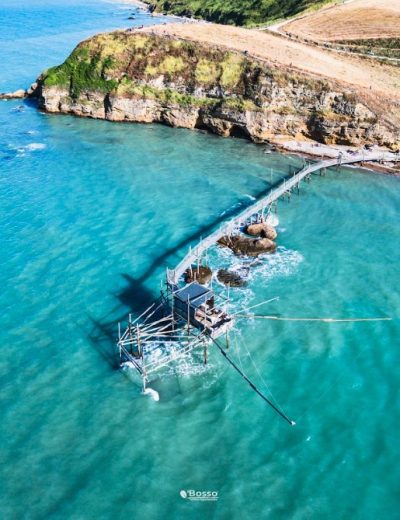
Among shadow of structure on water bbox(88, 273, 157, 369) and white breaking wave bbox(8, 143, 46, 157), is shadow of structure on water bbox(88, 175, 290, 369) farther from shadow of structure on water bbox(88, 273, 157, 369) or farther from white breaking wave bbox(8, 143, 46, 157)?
white breaking wave bbox(8, 143, 46, 157)

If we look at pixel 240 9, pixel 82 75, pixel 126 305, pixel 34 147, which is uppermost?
pixel 240 9

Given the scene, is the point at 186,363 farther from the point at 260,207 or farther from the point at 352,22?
the point at 352,22

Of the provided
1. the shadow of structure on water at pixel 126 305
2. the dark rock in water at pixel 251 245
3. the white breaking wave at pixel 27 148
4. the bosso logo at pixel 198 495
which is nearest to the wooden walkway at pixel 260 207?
the dark rock in water at pixel 251 245

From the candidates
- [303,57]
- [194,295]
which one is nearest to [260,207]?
[194,295]

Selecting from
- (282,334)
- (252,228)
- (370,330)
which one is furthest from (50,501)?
(252,228)

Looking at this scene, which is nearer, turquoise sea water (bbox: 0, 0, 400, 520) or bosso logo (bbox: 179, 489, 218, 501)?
bosso logo (bbox: 179, 489, 218, 501)

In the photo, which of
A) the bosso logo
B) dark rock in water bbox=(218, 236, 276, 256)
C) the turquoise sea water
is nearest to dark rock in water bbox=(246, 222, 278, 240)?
dark rock in water bbox=(218, 236, 276, 256)
